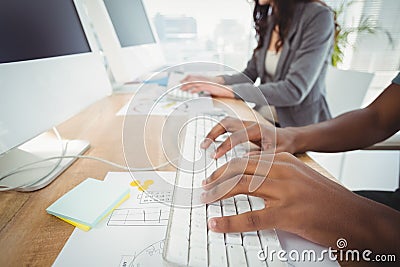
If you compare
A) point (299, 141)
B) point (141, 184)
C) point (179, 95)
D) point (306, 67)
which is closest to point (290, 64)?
point (306, 67)

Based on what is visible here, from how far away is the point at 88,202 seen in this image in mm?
383

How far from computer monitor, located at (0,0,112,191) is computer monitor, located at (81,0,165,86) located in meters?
0.24

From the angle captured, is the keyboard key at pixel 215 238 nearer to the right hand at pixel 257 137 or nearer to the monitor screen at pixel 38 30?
the right hand at pixel 257 137

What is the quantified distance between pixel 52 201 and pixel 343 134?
586 millimetres

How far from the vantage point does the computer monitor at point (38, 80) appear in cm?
40

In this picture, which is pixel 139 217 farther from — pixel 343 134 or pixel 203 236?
pixel 343 134

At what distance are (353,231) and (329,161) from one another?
4.10 ft

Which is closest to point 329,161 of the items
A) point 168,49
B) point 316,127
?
point 316,127

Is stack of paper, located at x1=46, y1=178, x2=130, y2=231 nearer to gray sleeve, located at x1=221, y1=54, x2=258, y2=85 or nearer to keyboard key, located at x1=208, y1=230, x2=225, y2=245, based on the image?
keyboard key, located at x1=208, y1=230, x2=225, y2=245

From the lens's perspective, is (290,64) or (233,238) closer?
(233,238)

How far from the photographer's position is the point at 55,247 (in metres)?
0.31

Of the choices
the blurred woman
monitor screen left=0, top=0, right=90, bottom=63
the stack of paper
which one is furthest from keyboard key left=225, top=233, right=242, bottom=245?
the blurred woman

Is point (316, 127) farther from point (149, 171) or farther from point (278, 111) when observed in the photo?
point (278, 111)

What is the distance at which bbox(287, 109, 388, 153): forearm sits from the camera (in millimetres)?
550
